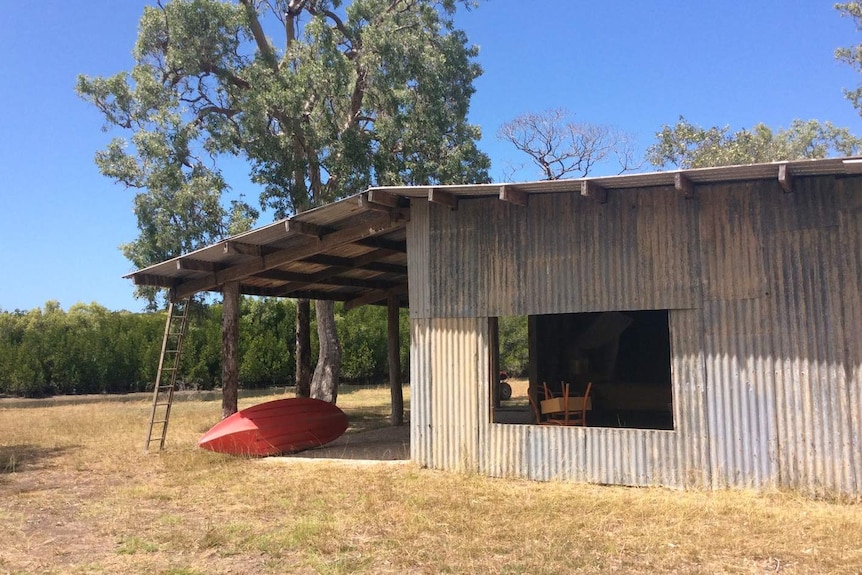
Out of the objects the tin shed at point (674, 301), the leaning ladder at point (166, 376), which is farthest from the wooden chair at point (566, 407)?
the leaning ladder at point (166, 376)

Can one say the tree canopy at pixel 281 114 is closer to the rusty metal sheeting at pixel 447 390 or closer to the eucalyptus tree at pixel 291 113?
the eucalyptus tree at pixel 291 113

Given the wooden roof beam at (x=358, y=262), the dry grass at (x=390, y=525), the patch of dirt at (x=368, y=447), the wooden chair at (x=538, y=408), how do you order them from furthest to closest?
the wooden roof beam at (x=358, y=262), the patch of dirt at (x=368, y=447), the wooden chair at (x=538, y=408), the dry grass at (x=390, y=525)

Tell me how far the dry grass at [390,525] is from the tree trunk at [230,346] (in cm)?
248

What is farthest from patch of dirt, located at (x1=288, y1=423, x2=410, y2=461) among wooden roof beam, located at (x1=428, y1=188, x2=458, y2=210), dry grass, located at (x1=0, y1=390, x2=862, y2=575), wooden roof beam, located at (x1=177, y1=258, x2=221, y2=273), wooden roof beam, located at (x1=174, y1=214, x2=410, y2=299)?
wooden roof beam, located at (x1=428, y1=188, x2=458, y2=210)

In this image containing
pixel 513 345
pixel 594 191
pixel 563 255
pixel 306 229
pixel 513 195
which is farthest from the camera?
pixel 513 345

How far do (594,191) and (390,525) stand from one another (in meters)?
4.15

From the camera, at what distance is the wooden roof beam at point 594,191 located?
722cm

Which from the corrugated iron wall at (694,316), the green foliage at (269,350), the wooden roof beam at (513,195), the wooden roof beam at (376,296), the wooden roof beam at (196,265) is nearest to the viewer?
the corrugated iron wall at (694,316)

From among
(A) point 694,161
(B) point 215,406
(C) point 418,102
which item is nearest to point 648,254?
(C) point 418,102

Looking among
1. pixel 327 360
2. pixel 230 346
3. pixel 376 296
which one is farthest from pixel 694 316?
pixel 327 360

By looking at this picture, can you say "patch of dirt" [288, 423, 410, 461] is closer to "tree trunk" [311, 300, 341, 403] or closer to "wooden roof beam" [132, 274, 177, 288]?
"tree trunk" [311, 300, 341, 403]

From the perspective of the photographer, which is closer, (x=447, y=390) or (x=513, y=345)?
(x=447, y=390)

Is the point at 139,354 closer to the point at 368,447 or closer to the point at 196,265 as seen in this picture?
the point at 196,265

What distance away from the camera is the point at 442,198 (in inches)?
326
